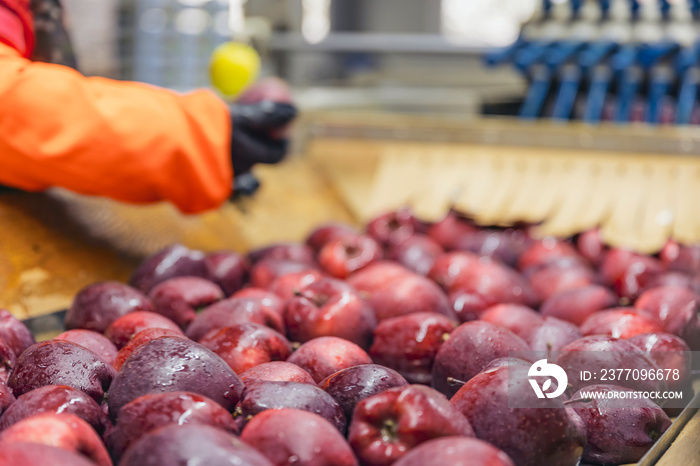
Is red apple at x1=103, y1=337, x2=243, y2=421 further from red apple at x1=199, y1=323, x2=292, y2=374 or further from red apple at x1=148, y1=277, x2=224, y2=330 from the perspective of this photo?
red apple at x1=148, y1=277, x2=224, y2=330

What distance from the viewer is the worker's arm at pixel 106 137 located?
1.47 meters

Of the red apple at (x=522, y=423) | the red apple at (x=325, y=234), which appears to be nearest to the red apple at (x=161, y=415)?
the red apple at (x=522, y=423)

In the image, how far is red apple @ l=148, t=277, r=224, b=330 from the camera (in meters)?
1.47

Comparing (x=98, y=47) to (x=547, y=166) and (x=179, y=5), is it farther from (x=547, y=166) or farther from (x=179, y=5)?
(x=547, y=166)

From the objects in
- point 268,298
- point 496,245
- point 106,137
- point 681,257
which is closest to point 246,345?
point 268,298

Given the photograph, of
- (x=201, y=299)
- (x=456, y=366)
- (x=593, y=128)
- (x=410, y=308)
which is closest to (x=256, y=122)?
(x=201, y=299)

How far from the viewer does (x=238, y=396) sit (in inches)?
36.7

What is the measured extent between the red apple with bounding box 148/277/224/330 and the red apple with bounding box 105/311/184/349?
147 millimetres

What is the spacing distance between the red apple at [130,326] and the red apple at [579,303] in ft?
2.81

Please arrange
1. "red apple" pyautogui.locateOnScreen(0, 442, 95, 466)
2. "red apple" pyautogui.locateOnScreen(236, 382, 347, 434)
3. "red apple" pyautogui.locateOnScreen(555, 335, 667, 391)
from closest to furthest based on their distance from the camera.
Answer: "red apple" pyautogui.locateOnScreen(0, 442, 95, 466)
"red apple" pyautogui.locateOnScreen(236, 382, 347, 434)
"red apple" pyautogui.locateOnScreen(555, 335, 667, 391)

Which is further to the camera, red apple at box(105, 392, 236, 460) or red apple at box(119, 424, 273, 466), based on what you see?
red apple at box(105, 392, 236, 460)

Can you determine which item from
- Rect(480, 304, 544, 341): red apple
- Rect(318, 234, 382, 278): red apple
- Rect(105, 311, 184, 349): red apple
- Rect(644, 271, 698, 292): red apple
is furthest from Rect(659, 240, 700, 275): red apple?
Rect(105, 311, 184, 349): red apple

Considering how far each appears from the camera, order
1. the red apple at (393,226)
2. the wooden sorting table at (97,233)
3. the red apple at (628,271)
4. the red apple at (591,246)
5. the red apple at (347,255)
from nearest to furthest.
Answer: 1. the wooden sorting table at (97,233)
2. the red apple at (628,271)
3. the red apple at (347,255)
4. the red apple at (591,246)
5. the red apple at (393,226)

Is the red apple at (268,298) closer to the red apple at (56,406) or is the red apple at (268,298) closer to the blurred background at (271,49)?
the red apple at (56,406)
